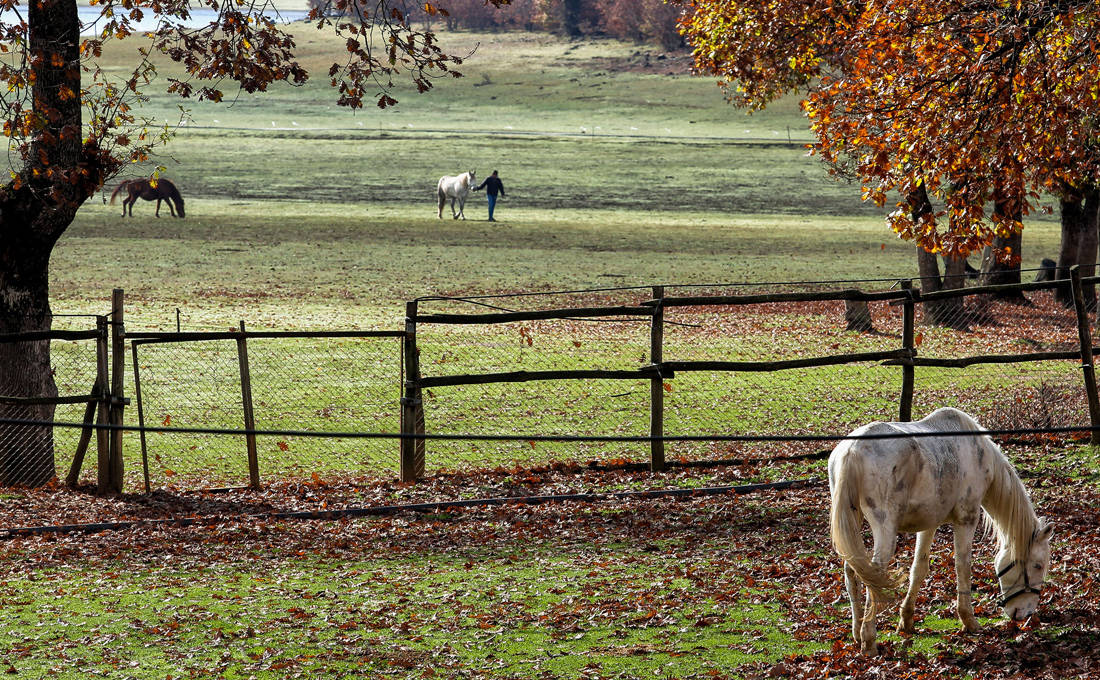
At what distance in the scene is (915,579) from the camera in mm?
7547

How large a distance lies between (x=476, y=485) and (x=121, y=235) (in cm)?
2808

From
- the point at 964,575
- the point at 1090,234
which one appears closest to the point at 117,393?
the point at 964,575

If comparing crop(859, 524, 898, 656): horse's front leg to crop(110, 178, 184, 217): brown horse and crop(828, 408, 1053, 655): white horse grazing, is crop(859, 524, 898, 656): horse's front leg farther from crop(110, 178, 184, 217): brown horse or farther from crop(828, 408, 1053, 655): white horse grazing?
crop(110, 178, 184, 217): brown horse

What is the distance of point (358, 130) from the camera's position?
2911 inches

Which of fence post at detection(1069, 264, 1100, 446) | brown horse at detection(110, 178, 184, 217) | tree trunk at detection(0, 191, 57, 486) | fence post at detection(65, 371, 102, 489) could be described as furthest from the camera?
brown horse at detection(110, 178, 184, 217)

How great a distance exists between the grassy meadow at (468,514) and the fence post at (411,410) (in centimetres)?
27

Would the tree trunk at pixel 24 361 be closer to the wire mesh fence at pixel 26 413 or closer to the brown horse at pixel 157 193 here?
the wire mesh fence at pixel 26 413

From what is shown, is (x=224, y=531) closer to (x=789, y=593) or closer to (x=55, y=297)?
(x=789, y=593)

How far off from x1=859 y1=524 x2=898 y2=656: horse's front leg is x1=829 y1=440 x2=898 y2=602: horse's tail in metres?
0.06

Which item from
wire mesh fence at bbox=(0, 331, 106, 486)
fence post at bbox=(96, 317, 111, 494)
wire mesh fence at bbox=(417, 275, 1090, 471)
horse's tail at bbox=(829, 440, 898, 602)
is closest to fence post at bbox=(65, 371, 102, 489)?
fence post at bbox=(96, 317, 111, 494)

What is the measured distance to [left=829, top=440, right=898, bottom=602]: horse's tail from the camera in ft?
22.8

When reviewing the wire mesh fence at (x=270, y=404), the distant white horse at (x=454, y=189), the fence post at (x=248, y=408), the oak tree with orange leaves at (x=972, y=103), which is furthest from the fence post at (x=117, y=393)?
the distant white horse at (x=454, y=189)

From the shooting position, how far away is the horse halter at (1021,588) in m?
7.32

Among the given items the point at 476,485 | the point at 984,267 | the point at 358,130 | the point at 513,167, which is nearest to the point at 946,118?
the point at 476,485
